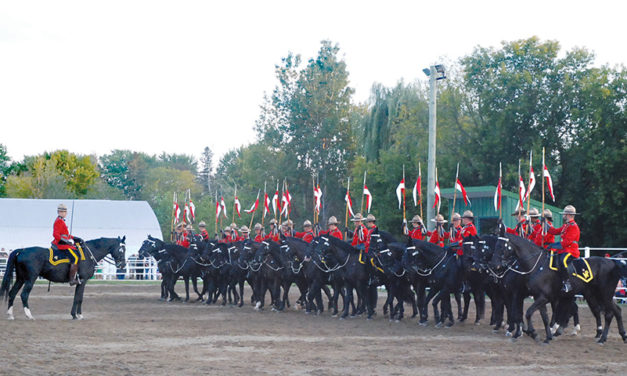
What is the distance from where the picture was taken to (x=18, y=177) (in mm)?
71312

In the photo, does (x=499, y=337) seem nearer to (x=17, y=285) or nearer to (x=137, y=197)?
(x=17, y=285)

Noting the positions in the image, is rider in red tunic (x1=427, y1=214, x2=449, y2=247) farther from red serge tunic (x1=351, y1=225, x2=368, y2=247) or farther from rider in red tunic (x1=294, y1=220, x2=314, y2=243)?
rider in red tunic (x1=294, y1=220, x2=314, y2=243)

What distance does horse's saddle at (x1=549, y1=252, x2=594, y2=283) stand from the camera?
13555 mm

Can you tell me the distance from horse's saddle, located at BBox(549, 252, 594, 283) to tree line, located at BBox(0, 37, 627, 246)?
70.7 feet

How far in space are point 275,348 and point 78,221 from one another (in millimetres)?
34652

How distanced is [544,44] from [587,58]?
7.68ft

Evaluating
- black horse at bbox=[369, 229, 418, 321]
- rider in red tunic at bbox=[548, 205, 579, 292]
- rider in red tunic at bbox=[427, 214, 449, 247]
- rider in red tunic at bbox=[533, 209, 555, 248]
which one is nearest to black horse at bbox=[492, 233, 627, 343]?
rider in red tunic at bbox=[548, 205, 579, 292]

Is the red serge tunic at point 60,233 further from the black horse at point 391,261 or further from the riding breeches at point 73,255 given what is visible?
the black horse at point 391,261

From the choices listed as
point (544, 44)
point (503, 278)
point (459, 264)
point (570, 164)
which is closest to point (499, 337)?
point (503, 278)

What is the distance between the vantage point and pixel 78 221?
44.1m

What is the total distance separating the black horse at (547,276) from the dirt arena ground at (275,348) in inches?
26.5

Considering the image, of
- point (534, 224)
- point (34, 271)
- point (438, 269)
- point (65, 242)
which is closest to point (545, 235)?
point (534, 224)

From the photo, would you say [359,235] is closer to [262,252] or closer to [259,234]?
[262,252]

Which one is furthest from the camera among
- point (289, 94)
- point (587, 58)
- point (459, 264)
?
point (289, 94)
